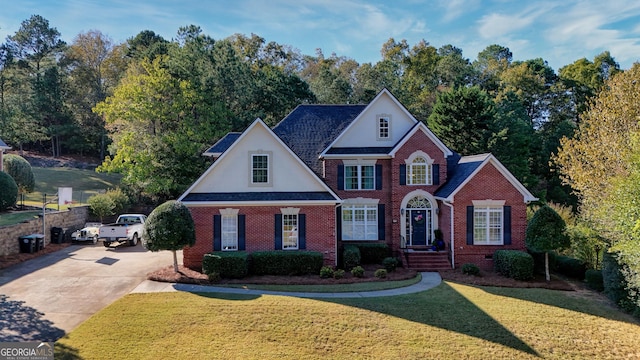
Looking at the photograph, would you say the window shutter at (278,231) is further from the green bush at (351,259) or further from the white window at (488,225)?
the white window at (488,225)

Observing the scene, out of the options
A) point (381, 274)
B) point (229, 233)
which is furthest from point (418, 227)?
point (229, 233)

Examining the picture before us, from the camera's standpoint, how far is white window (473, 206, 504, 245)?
1945 cm

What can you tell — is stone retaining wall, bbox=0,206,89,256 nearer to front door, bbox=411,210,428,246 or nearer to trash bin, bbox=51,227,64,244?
trash bin, bbox=51,227,64,244

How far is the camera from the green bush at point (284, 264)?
17.3 m

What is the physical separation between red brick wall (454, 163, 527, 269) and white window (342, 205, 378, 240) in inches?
176

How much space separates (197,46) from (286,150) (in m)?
22.6

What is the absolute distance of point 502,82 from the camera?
168ft

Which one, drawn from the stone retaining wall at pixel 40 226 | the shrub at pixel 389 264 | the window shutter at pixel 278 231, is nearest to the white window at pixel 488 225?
the shrub at pixel 389 264

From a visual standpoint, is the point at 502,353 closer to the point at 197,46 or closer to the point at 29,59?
the point at 197,46

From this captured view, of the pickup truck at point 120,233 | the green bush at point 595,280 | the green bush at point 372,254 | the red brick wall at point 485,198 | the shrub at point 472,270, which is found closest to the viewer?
the green bush at point 595,280

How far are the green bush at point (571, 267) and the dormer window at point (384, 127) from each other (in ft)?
36.1

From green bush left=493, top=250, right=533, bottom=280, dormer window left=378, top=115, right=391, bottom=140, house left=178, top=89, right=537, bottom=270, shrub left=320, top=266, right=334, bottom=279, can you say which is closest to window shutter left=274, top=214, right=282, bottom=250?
house left=178, top=89, right=537, bottom=270

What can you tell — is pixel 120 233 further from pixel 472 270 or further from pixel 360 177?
pixel 472 270

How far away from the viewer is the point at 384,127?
22.4 m
